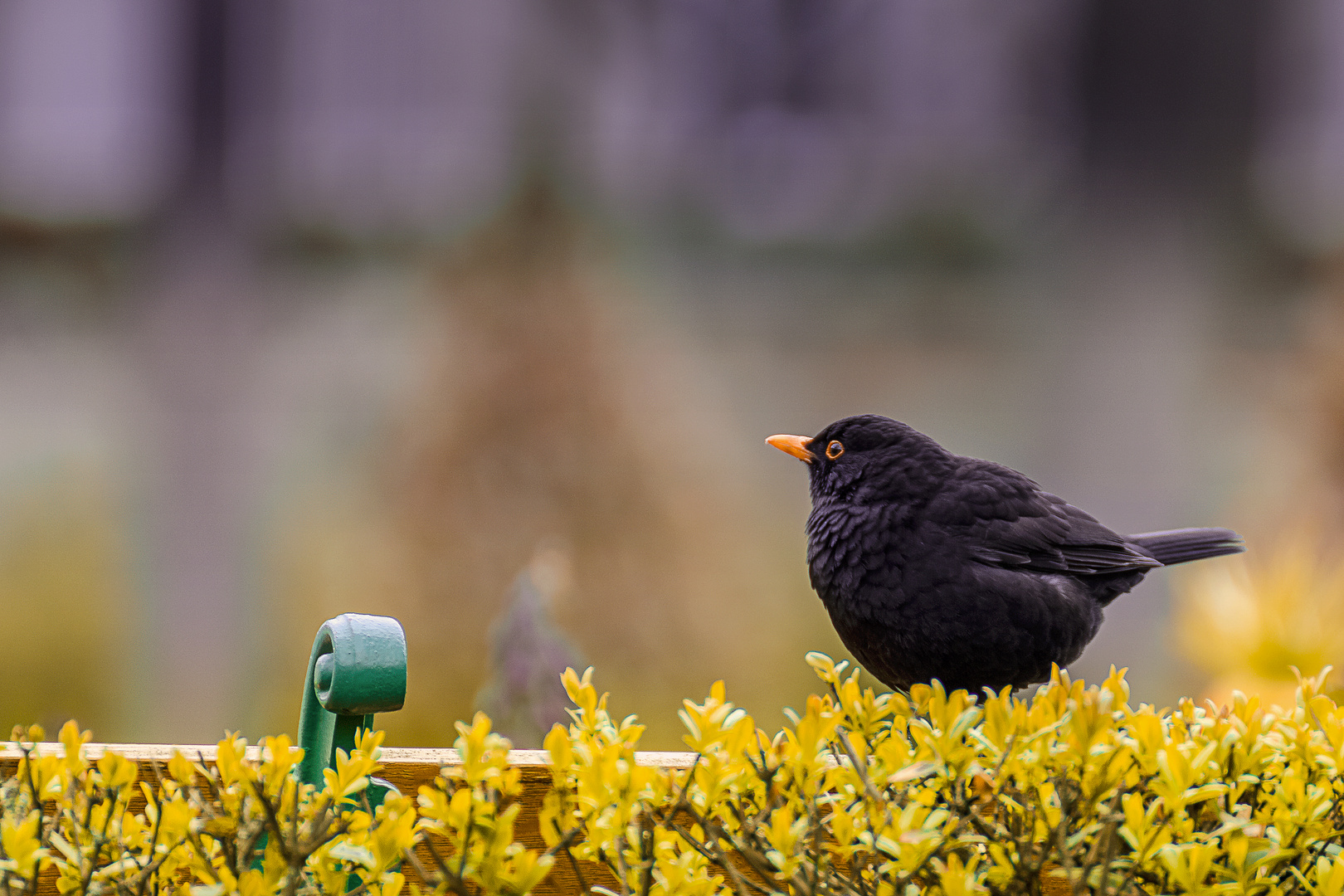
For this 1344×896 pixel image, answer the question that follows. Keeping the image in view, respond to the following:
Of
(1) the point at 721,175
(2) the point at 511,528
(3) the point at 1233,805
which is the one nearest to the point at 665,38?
(1) the point at 721,175

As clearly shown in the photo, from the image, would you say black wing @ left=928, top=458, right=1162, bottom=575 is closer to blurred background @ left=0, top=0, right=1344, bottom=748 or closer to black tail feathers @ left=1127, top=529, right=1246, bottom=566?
black tail feathers @ left=1127, top=529, right=1246, bottom=566

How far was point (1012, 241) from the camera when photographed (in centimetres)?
511

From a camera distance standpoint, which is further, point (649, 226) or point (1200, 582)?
point (649, 226)

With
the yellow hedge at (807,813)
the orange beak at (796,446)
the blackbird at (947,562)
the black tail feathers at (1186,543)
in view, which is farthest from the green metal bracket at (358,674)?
the black tail feathers at (1186,543)

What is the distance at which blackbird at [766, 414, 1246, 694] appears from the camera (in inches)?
65.9

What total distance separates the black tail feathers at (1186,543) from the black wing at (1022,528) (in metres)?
0.10

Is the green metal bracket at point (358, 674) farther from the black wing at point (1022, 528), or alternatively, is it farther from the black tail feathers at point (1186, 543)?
the black tail feathers at point (1186, 543)

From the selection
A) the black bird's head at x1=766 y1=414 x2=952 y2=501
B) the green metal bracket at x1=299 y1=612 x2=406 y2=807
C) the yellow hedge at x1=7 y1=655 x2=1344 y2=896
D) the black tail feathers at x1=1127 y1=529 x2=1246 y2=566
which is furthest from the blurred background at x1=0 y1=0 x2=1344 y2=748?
the yellow hedge at x1=7 y1=655 x2=1344 y2=896

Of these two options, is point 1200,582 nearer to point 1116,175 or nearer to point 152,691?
point 1116,175

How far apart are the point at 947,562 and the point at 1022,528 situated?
0.27 meters

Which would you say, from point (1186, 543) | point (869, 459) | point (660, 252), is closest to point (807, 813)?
point (869, 459)

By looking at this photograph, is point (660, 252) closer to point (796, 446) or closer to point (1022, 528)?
point (796, 446)

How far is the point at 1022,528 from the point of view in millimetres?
1913

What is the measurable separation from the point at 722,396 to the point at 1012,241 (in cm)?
155
